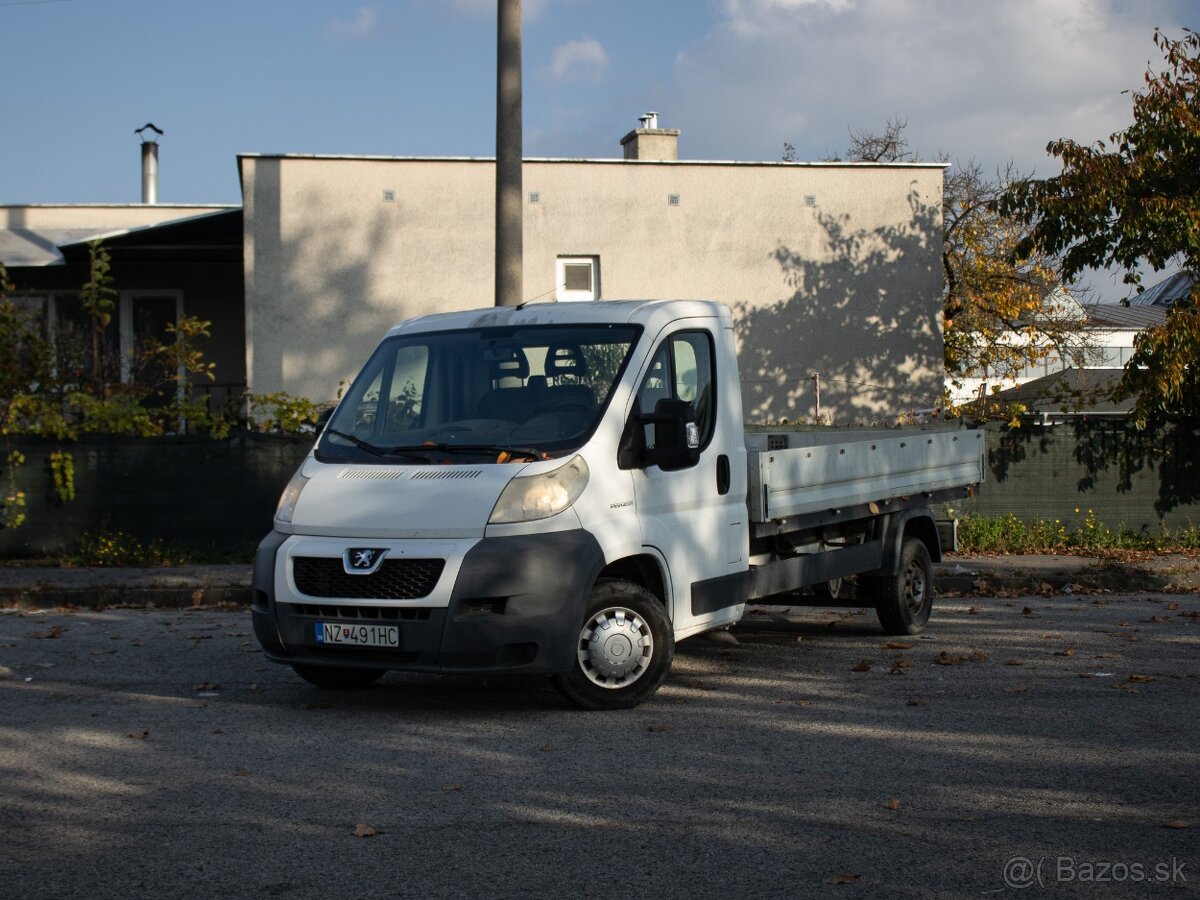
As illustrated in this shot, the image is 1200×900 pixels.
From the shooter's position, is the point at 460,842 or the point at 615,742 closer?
the point at 460,842

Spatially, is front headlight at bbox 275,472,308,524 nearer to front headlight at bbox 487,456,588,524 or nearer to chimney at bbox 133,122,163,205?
front headlight at bbox 487,456,588,524

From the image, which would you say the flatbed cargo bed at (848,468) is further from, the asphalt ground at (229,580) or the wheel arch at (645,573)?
the asphalt ground at (229,580)

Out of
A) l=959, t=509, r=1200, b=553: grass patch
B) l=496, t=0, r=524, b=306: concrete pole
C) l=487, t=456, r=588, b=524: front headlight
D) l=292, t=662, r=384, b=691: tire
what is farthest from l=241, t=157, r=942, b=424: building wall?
l=487, t=456, r=588, b=524: front headlight

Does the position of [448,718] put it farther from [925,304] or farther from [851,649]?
[925,304]

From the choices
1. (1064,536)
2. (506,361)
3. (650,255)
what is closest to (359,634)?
(506,361)

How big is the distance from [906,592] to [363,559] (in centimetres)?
485

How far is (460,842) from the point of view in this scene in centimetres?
530

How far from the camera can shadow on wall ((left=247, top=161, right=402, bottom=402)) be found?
2070cm

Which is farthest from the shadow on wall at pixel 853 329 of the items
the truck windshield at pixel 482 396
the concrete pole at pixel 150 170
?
the concrete pole at pixel 150 170

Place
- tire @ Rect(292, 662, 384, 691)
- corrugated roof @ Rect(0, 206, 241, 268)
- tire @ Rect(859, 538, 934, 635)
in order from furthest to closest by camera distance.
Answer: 1. corrugated roof @ Rect(0, 206, 241, 268)
2. tire @ Rect(859, 538, 934, 635)
3. tire @ Rect(292, 662, 384, 691)

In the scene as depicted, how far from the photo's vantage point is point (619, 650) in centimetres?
784

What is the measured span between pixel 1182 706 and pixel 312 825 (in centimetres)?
495

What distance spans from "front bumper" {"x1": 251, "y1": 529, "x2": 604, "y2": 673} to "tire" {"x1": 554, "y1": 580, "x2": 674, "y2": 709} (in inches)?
7.4

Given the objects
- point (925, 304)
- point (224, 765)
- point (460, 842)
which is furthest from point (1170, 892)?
point (925, 304)
